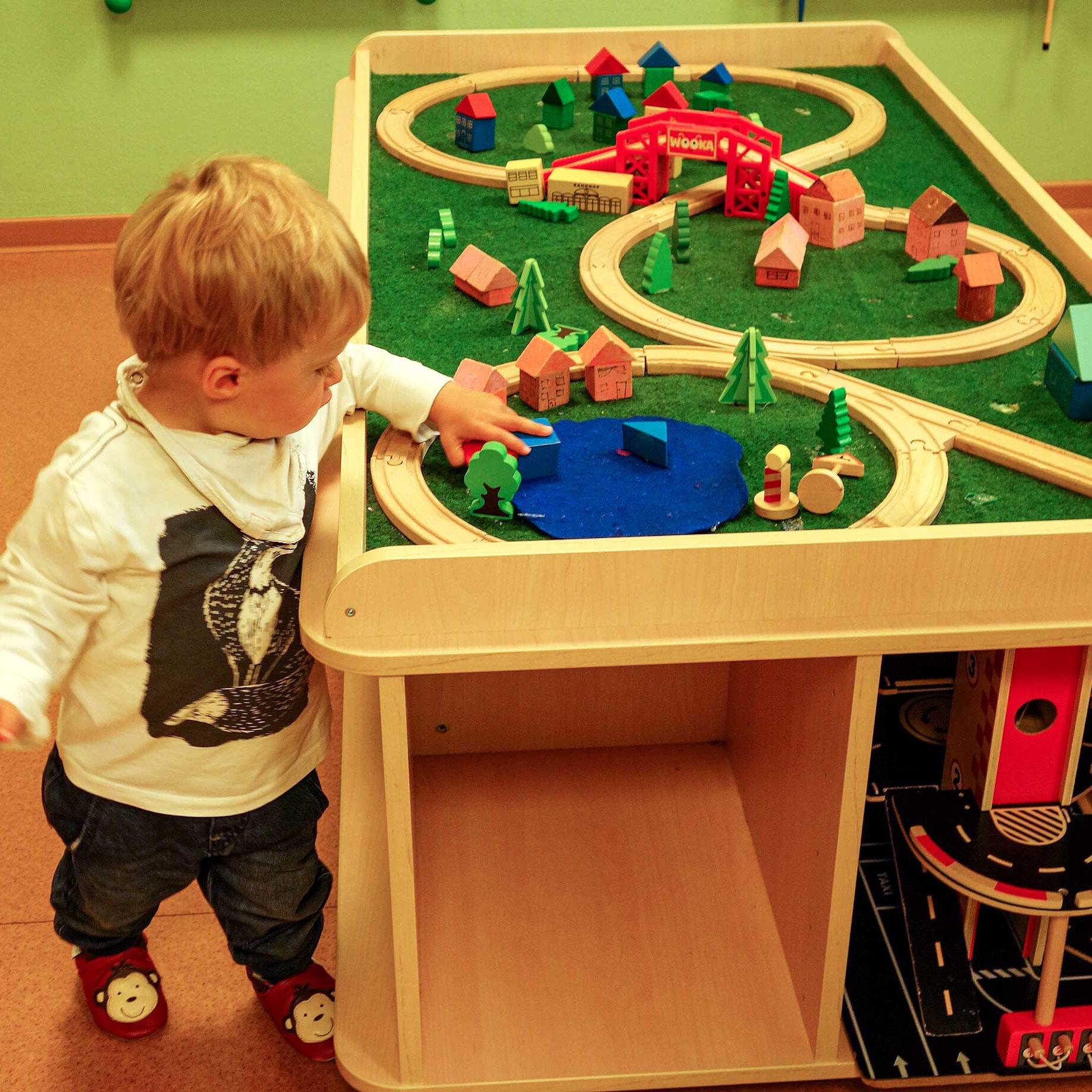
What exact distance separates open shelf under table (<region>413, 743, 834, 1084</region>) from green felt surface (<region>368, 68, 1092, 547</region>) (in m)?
0.40

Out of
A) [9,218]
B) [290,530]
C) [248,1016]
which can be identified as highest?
[290,530]

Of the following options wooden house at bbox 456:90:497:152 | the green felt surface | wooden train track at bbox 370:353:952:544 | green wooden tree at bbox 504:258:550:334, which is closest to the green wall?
the green felt surface

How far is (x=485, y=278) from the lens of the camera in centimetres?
133

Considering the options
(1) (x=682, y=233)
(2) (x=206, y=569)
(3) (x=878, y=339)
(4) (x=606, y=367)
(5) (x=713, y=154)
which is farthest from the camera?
(5) (x=713, y=154)

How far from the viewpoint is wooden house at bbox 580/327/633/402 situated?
1158mm

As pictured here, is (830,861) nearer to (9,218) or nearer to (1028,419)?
(1028,419)

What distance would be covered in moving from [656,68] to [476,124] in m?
0.36

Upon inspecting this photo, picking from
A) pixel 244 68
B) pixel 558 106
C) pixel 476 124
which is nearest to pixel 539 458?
pixel 476 124

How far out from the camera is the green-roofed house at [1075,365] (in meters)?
1.09

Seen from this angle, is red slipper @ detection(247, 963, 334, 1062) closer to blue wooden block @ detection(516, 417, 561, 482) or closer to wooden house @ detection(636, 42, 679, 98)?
blue wooden block @ detection(516, 417, 561, 482)

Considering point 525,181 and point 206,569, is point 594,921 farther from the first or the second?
point 525,181

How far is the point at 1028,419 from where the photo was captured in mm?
1117

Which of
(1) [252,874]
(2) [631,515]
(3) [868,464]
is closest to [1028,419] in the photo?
(3) [868,464]

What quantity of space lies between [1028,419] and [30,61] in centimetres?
248
